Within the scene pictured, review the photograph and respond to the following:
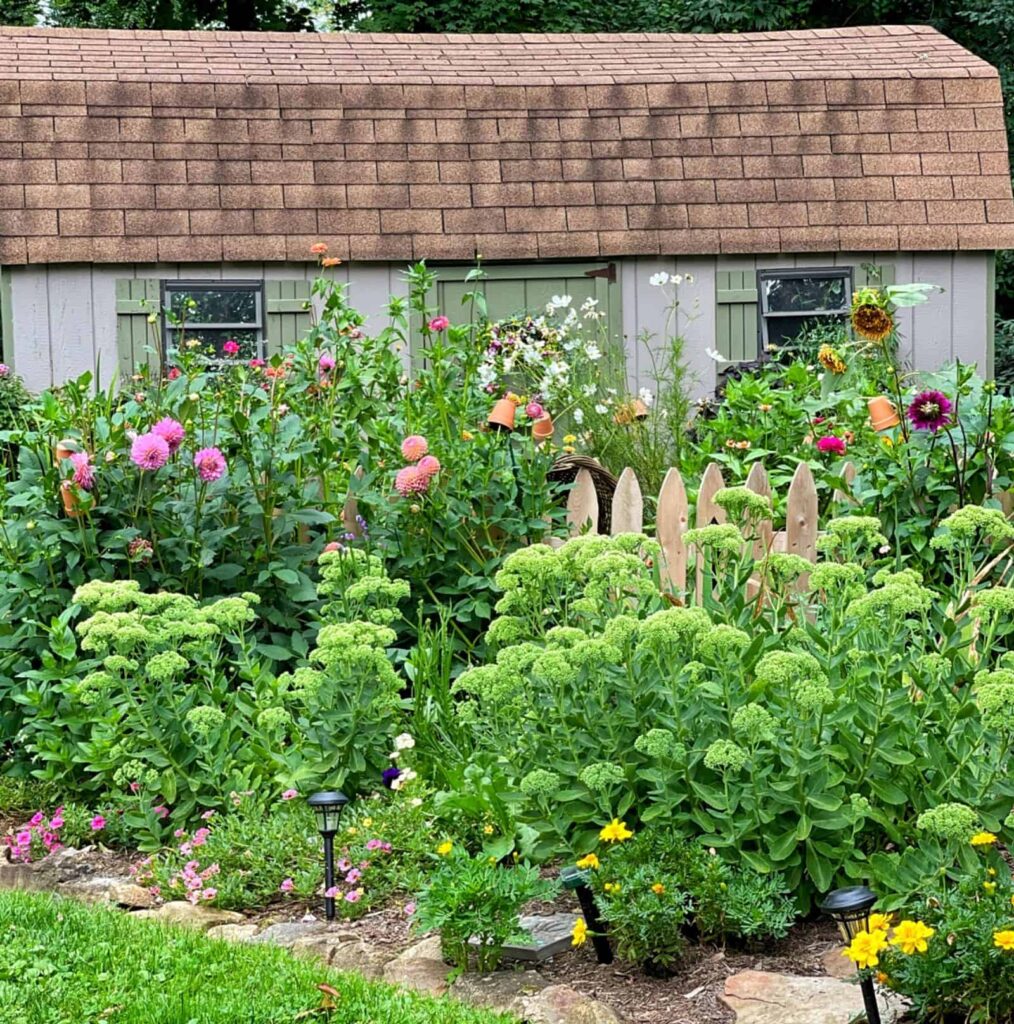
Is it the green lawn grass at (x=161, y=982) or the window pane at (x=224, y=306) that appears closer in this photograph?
the green lawn grass at (x=161, y=982)

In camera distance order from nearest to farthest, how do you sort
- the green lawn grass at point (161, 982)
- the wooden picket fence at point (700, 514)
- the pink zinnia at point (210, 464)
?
the green lawn grass at point (161, 982)
the pink zinnia at point (210, 464)
the wooden picket fence at point (700, 514)

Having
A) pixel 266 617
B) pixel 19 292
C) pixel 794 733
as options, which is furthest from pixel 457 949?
pixel 19 292

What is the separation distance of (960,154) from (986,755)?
9499 millimetres

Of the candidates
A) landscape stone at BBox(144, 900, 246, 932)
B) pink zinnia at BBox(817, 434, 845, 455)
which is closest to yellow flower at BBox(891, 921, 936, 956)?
landscape stone at BBox(144, 900, 246, 932)

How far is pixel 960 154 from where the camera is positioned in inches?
472

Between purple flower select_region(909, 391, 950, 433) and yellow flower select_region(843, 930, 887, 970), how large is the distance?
356 cm

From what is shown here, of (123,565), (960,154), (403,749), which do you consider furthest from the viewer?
(960,154)

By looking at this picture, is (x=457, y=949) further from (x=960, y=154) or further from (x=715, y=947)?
(x=960, y=154)

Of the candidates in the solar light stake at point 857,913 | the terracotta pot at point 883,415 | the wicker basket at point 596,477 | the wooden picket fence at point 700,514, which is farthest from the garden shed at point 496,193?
the solar light stake at point 857,913

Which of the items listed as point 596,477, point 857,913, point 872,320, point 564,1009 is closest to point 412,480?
point 596,477

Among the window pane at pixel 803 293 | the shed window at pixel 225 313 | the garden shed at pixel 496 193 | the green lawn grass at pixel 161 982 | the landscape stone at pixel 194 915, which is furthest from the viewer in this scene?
the window pane at pixel 803 293

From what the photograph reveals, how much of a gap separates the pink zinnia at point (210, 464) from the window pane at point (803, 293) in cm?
736

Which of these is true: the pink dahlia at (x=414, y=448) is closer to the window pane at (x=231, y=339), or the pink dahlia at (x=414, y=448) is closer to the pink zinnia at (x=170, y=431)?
the pink zinnia at (x=170, y=431)

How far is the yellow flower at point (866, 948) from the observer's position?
281 centimetres
